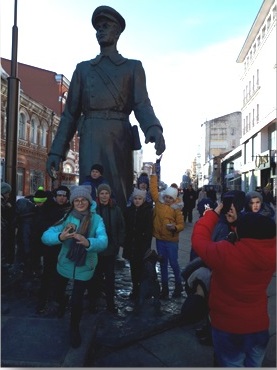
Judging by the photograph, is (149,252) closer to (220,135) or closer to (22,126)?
(22,126)

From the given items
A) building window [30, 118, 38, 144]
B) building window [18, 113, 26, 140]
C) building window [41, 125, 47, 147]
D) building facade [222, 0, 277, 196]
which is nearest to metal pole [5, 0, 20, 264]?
building facade [222, 0, 277, 196]

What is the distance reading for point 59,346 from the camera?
2.73m

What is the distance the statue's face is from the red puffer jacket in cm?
315

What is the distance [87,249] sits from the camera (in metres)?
2.94

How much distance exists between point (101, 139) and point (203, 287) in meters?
2.33

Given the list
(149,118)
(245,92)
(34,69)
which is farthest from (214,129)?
(149,118)

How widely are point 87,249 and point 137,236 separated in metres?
1.19

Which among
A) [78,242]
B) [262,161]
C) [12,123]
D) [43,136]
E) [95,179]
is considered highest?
[43,136]

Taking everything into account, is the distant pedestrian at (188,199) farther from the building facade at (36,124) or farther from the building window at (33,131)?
the building window at (33,131)

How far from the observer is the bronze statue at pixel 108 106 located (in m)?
4.32

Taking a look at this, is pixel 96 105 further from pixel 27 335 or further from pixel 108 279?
pixel 27 335

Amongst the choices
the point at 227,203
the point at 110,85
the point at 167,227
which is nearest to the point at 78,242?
the point at 227,203

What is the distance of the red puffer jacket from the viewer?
2039mm

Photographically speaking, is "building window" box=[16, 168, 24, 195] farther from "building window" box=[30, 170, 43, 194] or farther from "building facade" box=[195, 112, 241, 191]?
"building facade" box=[195, 112, 241, 191]
